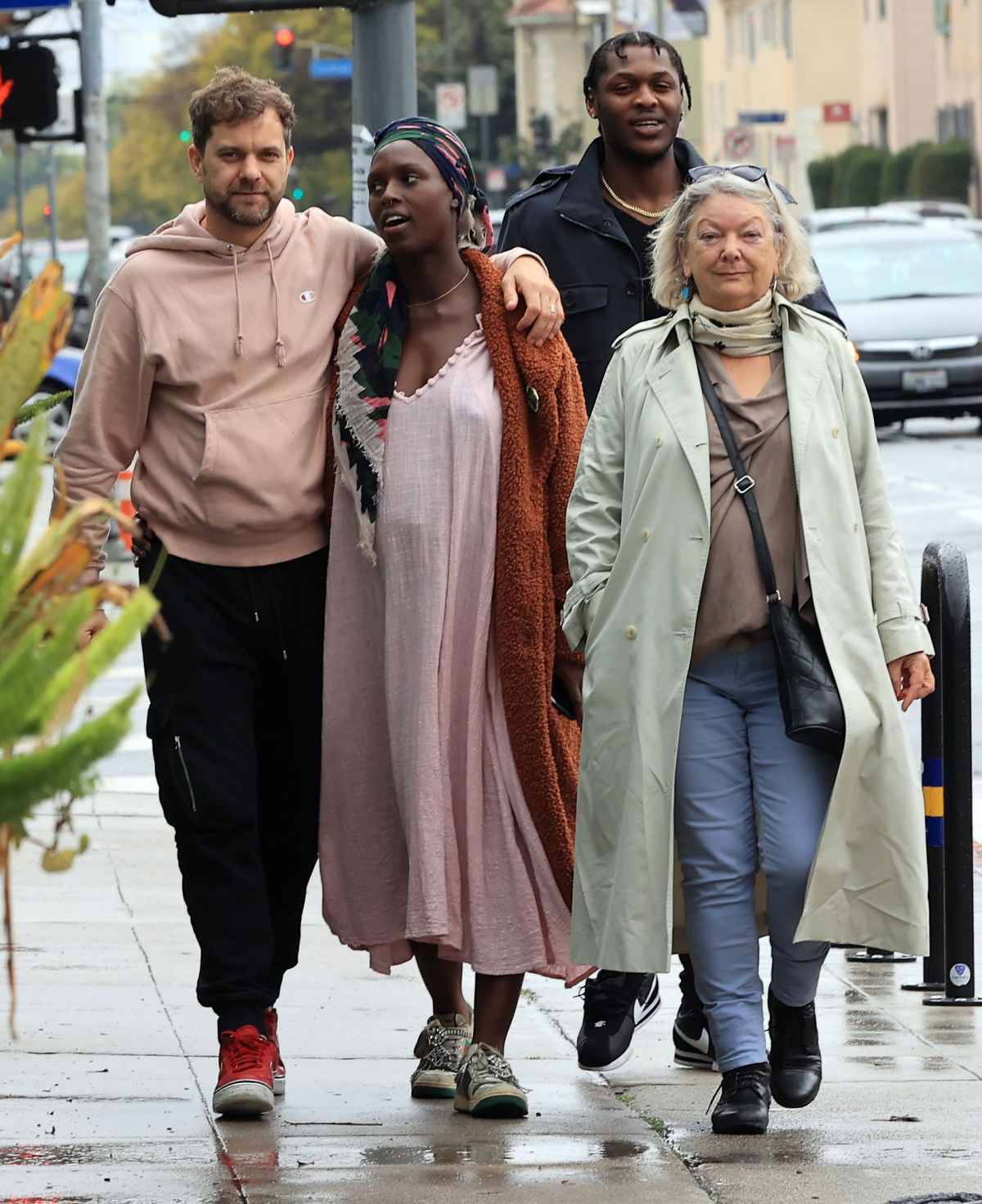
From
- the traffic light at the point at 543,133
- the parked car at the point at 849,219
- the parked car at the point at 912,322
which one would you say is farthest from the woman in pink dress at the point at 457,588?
the traffic light at the point at 543,133

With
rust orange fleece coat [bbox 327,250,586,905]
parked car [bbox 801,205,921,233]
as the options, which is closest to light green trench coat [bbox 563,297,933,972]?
rust orange fleece coat [bbox 327,250,586,905]

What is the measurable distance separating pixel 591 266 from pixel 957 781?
1.62 metres

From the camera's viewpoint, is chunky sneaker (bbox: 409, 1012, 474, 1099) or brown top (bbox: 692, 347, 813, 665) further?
chunky sneaker (bbox: 409, 1012, 474, 1099)

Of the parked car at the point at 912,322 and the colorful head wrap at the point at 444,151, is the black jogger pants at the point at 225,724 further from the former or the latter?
the parked car at the point at 912,322

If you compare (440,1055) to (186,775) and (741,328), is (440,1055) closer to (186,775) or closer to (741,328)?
(186,775)

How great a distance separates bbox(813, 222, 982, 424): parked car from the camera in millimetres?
22328

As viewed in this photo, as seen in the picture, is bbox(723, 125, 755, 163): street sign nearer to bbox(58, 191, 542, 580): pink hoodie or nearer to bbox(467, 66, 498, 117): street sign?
bbox(467, 66, 498, 117): street sign

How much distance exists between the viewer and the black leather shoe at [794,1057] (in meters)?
5.17

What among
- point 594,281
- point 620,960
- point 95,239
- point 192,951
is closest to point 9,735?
point 620,960

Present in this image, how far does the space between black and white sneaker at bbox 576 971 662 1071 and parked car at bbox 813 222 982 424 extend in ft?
53.6

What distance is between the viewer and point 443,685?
Result: 5.37m

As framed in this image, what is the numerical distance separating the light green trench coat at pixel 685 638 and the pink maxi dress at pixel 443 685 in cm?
22

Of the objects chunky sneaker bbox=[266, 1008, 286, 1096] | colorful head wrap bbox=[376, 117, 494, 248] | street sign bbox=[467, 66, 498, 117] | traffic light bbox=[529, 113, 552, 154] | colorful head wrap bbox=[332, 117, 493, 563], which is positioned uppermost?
street sign bbox=[467, 66, 498, 117]

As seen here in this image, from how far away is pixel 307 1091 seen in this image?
18.2ft
